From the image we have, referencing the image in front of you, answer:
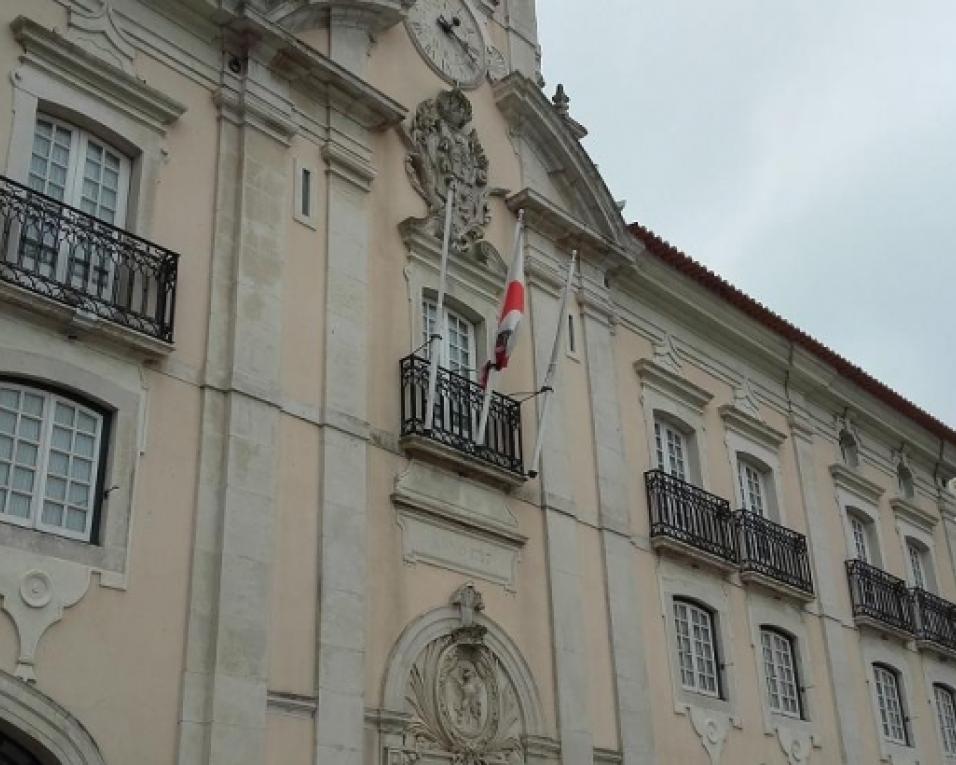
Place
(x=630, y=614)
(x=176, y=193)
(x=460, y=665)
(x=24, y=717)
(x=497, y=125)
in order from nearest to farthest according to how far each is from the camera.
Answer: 1. (x=24, y=717)
2. (x=176, y=193)
3. (x=460, y=665)
4. (x=630, y=614)
5. (x=497, y=125)

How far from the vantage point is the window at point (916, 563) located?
21094 millimetres

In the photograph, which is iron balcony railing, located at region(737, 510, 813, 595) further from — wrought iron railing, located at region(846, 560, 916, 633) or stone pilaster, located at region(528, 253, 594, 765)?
stone pilaster, located at region(528, 253, 594, 765)

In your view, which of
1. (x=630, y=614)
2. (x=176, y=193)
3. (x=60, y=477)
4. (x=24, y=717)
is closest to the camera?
(x=24, y=717)

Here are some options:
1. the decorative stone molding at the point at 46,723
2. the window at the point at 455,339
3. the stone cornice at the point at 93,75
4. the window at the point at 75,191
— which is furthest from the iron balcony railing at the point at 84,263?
the window at the point at 455,339

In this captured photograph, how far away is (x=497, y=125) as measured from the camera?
15.5 m

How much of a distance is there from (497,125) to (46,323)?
24.0 ft

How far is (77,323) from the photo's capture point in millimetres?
9672

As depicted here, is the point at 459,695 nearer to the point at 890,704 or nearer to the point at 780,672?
the point at 780,672

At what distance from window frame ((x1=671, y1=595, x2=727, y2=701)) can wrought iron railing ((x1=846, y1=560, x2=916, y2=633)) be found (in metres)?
3.66

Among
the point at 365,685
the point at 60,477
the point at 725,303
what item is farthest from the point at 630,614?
the point at 60,477

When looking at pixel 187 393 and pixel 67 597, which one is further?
pixel 187 393

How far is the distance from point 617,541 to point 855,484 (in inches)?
277

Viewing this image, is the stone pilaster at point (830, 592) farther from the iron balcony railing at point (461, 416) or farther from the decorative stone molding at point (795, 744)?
the iron balcony railing at point (461, 416)

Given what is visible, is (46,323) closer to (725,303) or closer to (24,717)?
(24,717)
